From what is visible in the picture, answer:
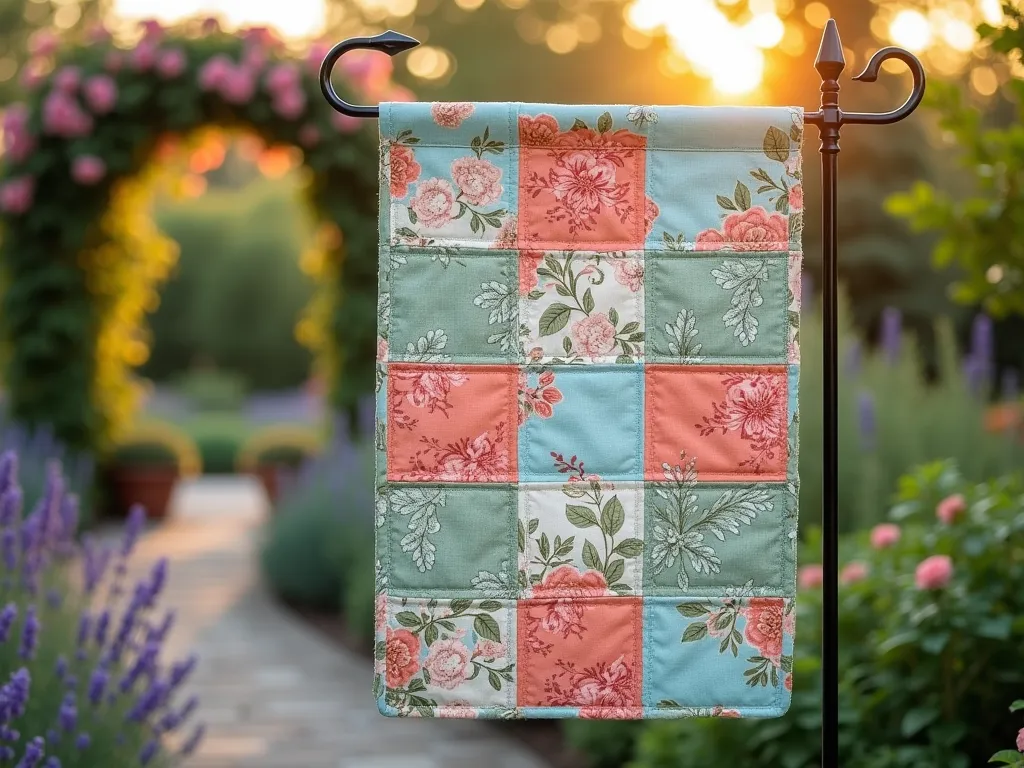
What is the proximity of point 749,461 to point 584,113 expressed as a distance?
532mm

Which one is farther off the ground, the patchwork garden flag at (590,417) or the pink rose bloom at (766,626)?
the patchwork garden flag at (590,417)

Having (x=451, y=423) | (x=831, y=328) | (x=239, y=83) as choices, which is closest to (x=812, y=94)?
(x=239, y=83)

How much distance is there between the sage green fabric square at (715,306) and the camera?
1543mm

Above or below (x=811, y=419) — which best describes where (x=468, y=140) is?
above

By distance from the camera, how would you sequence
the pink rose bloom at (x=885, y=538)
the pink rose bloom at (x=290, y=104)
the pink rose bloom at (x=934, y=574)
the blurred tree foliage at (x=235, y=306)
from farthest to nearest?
the blurred tree foliage at (x=235, y=306) < the pink rose bloom at (x=290, y=104) < the pink rose bloom at (x=885, y=538) < the pink rose bloom at (x=934, y=574)

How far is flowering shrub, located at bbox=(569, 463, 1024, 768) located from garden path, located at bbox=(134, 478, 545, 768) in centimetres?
82

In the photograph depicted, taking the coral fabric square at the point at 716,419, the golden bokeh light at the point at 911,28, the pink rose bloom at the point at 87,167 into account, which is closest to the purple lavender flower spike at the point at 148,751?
the coral fabric square at the point at 716,419

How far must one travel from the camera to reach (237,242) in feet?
50.7

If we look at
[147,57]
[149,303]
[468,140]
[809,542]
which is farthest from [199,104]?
[468,140]

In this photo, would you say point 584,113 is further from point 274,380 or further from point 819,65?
point 274,380

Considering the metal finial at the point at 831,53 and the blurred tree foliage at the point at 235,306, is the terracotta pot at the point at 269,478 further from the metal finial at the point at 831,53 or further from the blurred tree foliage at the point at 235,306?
the blurred tree foliage at the point at 235,306

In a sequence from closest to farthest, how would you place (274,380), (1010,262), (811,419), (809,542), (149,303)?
(1010,262) < (809,542) < (811,419) < (149,303) < (274,380)

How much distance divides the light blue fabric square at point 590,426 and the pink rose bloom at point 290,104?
192 inches

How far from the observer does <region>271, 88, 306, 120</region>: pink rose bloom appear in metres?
6.01
